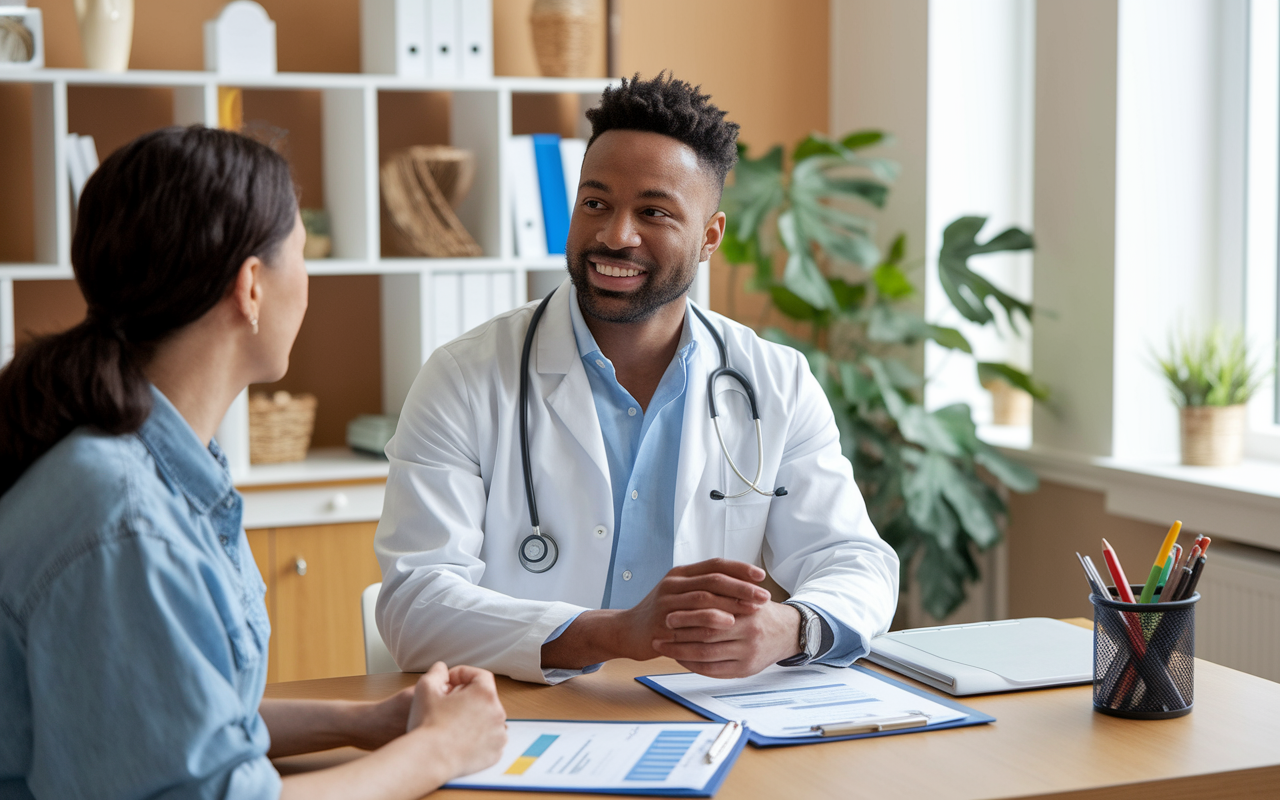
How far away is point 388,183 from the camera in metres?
2.99

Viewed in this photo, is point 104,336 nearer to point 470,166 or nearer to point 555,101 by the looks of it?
point 470,166

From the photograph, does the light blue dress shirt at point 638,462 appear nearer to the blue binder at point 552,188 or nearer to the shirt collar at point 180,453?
the shirt collar at point 180,453

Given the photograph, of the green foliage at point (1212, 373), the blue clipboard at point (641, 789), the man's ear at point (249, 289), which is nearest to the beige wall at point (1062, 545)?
the green foliage at point (1212, 373)

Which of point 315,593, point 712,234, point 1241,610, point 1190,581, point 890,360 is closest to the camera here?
point 1190,581

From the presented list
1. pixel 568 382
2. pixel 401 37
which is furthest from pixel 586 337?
pixel 401 37

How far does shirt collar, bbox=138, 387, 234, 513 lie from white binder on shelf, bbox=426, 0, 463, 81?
2075 mm

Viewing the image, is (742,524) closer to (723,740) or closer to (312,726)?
(723,740)

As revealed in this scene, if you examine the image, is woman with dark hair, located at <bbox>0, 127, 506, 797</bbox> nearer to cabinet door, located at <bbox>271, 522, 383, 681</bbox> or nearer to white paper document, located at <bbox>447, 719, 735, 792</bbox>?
white paper document, located at <bbox>447, 719, 735, 792</bbox>

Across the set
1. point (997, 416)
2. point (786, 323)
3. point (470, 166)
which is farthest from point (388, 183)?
point (997, 416)

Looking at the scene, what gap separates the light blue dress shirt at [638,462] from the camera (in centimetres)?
179

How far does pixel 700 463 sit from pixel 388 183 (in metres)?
1.49

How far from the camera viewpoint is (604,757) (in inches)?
44.7

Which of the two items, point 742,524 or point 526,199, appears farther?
point 526,199

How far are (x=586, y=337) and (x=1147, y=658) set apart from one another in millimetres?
898
